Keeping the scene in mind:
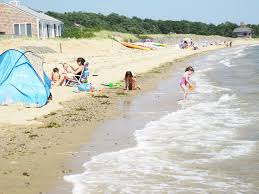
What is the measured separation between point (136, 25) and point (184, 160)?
103624mm

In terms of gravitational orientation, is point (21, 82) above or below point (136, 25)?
below

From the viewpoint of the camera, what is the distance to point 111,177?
22.1 ft

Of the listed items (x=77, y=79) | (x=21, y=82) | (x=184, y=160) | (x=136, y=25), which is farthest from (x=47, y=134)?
(x=136, y=25)

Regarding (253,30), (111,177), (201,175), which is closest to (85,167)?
(111,177)

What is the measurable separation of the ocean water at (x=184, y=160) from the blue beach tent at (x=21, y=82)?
3.51 metres

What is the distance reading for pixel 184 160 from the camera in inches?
302

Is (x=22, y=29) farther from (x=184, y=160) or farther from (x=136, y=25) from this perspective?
(x=136, y=25)

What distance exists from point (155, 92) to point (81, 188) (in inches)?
449

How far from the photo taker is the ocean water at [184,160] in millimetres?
6336

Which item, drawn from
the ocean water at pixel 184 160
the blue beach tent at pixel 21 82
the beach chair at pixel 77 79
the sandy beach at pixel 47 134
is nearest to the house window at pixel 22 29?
the beach chair at pixel 77 79

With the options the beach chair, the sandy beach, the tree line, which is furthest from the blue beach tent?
the tree line

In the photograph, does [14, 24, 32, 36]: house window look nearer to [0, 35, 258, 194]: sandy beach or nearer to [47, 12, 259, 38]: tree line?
[47, 12, 259, 38]: tree line

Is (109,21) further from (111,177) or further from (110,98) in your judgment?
(111,177)

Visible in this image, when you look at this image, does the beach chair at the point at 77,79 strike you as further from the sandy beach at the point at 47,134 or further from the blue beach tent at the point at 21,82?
the blue beach tent at the point at 21,82
